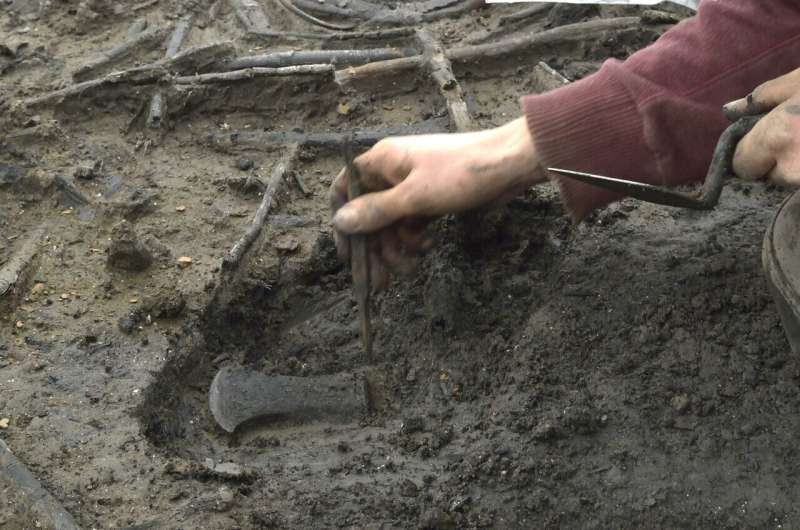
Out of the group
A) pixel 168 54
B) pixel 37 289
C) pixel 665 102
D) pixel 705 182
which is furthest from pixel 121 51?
pixel 705 182

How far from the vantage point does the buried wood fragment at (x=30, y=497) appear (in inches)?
91.4

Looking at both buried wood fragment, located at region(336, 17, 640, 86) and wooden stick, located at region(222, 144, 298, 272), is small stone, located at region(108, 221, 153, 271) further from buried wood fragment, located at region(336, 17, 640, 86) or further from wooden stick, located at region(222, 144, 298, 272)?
buried wood fragment, located at region(336, 17, 640, 86)

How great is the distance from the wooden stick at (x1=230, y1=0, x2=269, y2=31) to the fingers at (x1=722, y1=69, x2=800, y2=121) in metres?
2.79

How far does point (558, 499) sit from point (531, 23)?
104 inches

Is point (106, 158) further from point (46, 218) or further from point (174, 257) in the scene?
point (174, 257)

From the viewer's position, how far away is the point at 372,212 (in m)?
2.42

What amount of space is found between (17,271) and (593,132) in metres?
1.89

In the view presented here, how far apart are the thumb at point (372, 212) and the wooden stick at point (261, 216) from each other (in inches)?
28.7

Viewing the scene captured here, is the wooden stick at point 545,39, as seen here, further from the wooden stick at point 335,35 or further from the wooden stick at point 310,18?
the wooden stick at point 310,18

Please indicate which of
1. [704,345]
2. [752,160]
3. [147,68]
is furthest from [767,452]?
[147,68]

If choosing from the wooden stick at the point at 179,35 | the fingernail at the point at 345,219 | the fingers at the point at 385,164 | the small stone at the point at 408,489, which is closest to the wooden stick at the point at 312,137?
the wooden stick at the point at 179,35

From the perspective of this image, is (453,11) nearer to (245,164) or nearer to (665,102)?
(245,164)

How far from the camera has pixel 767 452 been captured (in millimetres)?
2348

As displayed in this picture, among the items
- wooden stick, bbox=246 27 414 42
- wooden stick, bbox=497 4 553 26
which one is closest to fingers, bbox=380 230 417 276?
wooden stick, bbox=246 27 414 42
